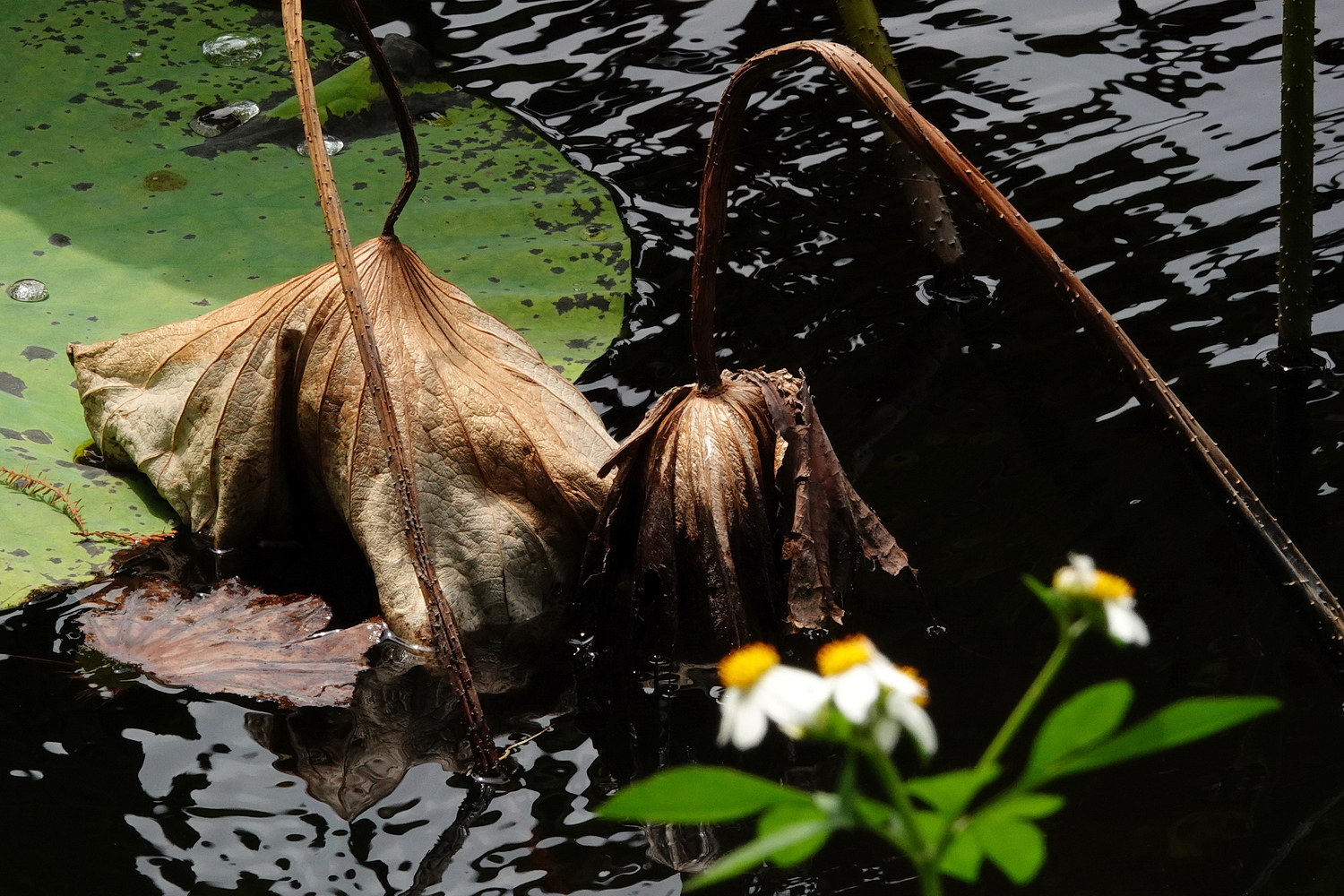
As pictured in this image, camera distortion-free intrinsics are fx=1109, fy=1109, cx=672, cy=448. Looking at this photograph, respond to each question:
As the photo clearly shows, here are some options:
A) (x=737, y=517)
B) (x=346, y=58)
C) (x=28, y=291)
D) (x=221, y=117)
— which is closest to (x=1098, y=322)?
(x=737, y=517)

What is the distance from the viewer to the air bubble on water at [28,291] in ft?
5.61

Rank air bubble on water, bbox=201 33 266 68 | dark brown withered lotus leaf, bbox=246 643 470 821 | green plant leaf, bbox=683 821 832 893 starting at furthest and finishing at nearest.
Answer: air bubble on water, bbox=201 33 266 68, dark brown withered lotus leaf, bbox=246 643 470 821, green plant leaf, bbox=683 821 832 893

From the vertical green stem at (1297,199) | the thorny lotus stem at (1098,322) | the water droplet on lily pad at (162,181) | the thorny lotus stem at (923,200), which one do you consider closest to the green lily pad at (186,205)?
the water droplet on lily pad at (162,181)

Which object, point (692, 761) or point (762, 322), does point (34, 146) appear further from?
point (692, 761)

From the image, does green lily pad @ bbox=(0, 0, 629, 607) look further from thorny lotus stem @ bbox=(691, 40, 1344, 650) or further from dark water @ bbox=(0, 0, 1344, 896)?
thorny lotus stem @ bbox=(691, 40, 1344, 650)

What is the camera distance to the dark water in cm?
97

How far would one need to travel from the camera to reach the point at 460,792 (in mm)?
1043

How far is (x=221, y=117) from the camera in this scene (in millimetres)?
2150

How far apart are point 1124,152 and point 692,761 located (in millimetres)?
1526

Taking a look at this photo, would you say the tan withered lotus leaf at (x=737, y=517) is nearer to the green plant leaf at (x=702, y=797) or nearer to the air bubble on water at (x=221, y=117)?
the green plant leaf at (x=702, y=797)

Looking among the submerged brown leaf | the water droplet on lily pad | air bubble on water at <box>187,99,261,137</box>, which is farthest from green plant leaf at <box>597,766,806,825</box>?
air bubble on water at <box>187,99,261,137</box>

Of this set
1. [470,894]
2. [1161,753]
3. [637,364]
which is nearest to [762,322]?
[637,364]

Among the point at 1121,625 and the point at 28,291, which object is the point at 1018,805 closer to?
the point at 1121,625

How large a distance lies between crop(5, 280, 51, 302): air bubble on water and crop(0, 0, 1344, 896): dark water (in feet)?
2.16
